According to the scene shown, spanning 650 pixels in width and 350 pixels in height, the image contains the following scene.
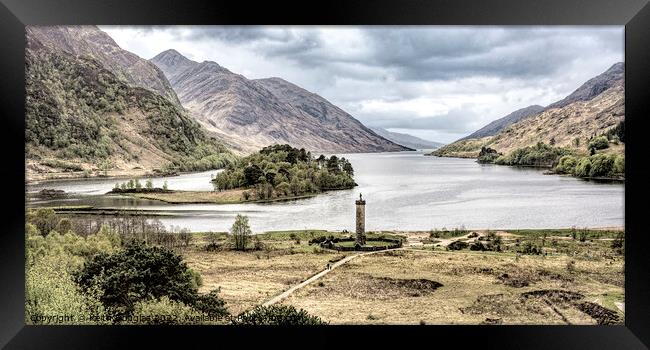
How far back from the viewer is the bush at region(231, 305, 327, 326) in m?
6.76

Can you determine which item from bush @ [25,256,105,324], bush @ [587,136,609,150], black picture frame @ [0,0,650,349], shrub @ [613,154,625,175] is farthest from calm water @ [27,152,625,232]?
black picture frame @ [0,0,650,349]

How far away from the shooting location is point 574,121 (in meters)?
9.09

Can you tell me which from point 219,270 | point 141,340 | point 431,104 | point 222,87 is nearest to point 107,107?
point 222,87

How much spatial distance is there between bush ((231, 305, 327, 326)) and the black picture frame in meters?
1.08

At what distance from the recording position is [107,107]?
9.43 meters

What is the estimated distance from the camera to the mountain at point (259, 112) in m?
9.24

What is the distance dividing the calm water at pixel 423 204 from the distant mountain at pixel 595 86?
1359 mm

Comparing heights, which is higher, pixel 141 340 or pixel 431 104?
pixel 431 104

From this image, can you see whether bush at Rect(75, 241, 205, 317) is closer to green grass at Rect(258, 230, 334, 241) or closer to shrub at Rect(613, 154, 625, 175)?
green grass at Rect(258, 230, 334, 241)

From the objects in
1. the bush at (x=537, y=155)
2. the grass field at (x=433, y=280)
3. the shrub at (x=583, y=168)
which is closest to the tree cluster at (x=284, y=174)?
the grass field at (x=433, y=280)

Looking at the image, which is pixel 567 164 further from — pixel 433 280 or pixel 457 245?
pixel 433 280

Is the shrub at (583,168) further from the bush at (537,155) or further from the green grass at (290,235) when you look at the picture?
the green grass at (290,235)
